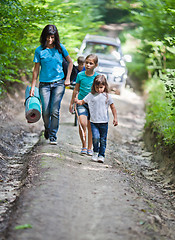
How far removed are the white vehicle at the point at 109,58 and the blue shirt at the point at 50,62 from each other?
6.58 meters

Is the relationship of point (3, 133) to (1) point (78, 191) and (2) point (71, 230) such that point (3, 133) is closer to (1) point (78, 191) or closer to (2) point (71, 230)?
(1) point (78, 191)

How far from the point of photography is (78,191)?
4395mm

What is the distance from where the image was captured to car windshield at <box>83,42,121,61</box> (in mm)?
14158

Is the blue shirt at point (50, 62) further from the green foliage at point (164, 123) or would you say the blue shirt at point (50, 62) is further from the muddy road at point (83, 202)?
the green foliage at point (164, 123)

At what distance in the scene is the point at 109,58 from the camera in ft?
46.4

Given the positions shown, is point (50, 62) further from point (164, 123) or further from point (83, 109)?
point (164, 123)

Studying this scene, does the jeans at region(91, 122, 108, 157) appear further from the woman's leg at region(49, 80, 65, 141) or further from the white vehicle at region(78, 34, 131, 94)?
the white vehicle at region(78, 34, 131, 94)

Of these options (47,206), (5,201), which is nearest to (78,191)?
(47,206)

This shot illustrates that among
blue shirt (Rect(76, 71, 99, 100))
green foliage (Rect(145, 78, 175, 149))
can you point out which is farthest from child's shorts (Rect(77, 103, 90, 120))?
green foliage (Rect(145, 78, 175, 149))

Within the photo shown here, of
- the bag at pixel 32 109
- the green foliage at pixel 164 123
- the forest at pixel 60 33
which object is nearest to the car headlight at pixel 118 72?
the forest at pixel 60 33

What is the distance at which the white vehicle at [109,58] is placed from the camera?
1348 cm

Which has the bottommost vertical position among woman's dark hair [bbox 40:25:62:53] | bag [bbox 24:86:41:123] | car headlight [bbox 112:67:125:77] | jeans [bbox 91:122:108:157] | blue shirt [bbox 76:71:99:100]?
jeans [bbox 91:122:108:157]

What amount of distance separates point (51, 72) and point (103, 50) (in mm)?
8582

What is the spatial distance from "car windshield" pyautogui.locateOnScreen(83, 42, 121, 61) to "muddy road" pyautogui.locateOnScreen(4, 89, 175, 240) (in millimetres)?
7639
